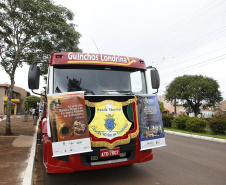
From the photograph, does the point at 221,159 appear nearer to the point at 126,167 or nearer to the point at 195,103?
the point at 126,167

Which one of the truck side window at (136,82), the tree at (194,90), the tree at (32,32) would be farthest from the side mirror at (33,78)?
the tree at (194,90)

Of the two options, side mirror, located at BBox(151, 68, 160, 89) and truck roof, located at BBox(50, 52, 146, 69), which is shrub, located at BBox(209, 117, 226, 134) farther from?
truck roof, located at BBox(50, 52, 146, 69)

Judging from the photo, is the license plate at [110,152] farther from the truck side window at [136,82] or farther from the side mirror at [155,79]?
the side mirror at [155,79]

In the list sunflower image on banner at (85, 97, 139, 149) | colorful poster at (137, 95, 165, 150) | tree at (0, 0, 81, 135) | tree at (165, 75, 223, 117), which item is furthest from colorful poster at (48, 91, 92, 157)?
tree at (165, 75, 223, 117)

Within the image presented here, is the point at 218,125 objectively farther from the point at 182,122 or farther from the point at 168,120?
the point at 168,120

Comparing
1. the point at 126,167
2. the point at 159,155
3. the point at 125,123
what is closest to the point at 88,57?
the point at 125,123

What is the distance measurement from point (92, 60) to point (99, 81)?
50 cm

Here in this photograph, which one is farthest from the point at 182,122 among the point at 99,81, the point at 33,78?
the point at 33,78

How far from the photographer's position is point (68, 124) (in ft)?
10.4

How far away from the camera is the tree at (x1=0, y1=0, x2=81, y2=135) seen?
885 cm

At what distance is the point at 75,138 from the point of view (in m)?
3.18

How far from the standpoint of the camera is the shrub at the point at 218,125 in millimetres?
10905

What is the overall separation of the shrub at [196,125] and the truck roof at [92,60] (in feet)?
33.1

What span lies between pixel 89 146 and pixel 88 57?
194cm
